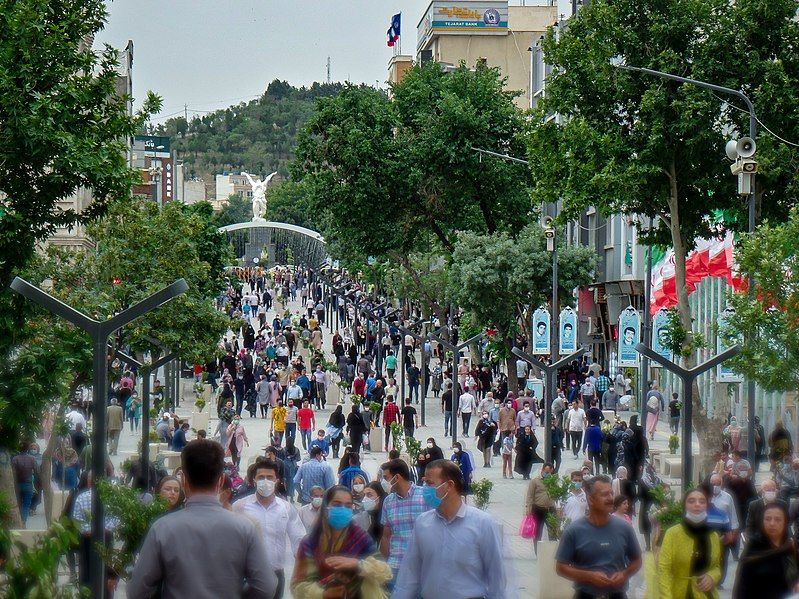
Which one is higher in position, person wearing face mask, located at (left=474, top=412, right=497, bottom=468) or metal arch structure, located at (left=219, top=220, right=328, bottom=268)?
metal arch structure, located at (left=219, top=220, right=328, bottom=268)

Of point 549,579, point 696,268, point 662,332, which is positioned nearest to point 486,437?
point 662,332

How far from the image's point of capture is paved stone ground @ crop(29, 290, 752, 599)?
707 inches

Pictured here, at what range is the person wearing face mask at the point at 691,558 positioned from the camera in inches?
365

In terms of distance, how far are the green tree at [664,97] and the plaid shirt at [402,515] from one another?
2001 cm

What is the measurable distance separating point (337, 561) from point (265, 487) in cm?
280

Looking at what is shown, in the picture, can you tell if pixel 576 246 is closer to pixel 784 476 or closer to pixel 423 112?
pixel 423 112

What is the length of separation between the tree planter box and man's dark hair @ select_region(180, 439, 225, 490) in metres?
10.4

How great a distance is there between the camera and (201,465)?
6309 mm

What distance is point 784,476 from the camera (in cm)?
2036

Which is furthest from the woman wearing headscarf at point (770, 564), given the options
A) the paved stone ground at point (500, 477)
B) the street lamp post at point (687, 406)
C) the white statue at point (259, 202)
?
the white statue at point (259, 202)

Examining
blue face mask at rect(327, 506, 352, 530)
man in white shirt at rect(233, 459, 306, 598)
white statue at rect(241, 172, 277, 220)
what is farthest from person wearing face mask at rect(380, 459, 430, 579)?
white statue at rect(241, 172, 277, 220)

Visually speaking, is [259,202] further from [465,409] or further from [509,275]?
[465,409]

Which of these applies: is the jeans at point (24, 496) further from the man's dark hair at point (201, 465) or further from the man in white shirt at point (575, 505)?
the man's dark hair at point (201, 465)

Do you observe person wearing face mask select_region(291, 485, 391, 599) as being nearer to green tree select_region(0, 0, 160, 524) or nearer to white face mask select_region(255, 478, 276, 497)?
white face mask select_region(255, 478, 276, 497)
